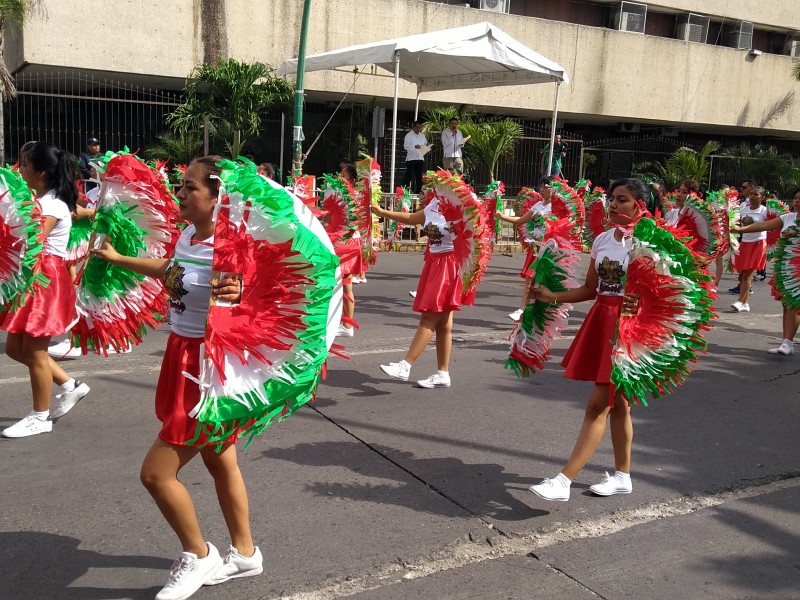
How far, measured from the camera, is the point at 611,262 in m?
4.14

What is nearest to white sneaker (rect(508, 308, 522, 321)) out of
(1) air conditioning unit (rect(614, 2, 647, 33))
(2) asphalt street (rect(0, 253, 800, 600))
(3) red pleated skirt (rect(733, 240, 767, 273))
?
(2) asphalt street (rect(0, 253, 800, 600))

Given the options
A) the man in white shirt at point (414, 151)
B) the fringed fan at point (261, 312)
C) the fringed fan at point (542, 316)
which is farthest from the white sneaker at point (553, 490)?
the man in white shirt at point (414, 151)

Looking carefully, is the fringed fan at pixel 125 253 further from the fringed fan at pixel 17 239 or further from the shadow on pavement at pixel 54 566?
the shadow on pavement at pixel 54 566

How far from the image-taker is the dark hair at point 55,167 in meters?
4.76

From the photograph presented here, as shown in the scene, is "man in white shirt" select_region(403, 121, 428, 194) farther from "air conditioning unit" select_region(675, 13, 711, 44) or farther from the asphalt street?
"air conditioning unit" select_region(675, 13, 711, 44)

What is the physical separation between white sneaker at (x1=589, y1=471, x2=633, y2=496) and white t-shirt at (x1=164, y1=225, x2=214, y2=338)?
2.40 meters

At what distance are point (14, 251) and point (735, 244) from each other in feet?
31.5

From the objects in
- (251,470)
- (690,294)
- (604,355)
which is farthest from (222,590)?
(690,294)

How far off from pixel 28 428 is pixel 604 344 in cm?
342

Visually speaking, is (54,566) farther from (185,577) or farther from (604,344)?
(604,344)

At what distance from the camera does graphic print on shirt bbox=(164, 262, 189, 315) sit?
10.1 feet

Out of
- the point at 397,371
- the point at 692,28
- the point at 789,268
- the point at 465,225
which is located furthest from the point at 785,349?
the point at 692,28

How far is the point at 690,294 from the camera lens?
3994mm

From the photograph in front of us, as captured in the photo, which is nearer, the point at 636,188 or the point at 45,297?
the point at 636,188
